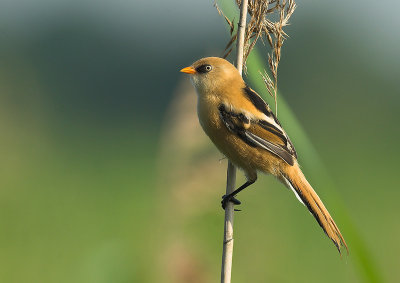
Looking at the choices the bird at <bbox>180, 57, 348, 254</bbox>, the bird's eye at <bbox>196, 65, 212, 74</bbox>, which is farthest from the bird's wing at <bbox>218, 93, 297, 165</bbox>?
the bird's eye at <bbox>196, 65, 212, 74</bbox>

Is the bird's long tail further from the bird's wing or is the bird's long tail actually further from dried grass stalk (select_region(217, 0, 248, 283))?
dried grass stalk (select_region(217, 0, 248, 283))

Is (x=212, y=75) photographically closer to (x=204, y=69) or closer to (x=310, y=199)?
(x=204, y=69)

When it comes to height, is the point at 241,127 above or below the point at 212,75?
below

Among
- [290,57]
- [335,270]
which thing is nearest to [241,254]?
[335,270]

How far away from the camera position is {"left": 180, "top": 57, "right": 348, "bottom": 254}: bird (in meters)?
2.91

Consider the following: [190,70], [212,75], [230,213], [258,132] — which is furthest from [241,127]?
[230,213]

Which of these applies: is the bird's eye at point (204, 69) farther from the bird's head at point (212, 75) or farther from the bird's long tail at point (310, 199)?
the bird's long tail at point (310, 199)

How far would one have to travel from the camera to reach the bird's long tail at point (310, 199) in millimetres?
2539

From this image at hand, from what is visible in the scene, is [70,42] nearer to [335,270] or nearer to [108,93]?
[108,93]

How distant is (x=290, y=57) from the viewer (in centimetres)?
1723

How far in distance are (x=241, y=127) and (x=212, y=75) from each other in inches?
12.4

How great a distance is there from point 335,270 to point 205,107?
5006mm

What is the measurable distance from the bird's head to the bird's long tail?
1.77 feet

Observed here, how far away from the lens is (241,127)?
293 cm
